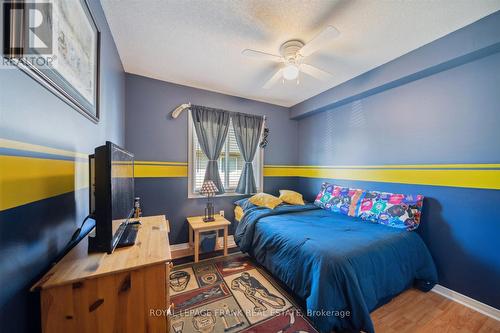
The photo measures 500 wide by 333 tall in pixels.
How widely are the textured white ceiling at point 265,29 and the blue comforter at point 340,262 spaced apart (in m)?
1.95

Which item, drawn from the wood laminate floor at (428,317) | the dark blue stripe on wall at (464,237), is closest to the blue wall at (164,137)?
the wood laminate floor at (428,317)

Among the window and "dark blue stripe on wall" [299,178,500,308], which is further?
the window

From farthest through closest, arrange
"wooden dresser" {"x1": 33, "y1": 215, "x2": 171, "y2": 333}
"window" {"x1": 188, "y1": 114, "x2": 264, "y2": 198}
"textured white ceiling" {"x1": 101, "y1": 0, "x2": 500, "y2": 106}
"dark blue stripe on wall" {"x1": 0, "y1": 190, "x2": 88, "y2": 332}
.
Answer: "window" {"x1": 188, "y1": 114, "x2": 264, "y2": 198}, "textured white ceiling" {"x1": 101, "y1": 0, "x2": 500, "y2": 106}, "wooden dresser" {"x1": 33, "y1": 215, "x2": 171, "y2": 333}, "dark blue stripe on wall" {"x1": 0, "y1": 190, "x2": 88, "y2": 332}

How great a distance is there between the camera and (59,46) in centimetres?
87

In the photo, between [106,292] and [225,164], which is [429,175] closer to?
[225,164]

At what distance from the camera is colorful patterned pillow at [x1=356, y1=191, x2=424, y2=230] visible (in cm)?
201

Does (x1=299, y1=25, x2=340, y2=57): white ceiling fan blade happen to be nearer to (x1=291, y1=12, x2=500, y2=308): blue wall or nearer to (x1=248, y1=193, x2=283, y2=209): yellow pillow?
(x1=291, y1=12, x2=500, y2=308): blue wall

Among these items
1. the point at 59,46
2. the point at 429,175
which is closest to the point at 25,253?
the point at 59,46

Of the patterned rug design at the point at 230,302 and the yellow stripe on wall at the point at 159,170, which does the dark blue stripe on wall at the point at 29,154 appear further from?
the yellow stripe on wall at the point at 159,170

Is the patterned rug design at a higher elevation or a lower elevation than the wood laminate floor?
higher

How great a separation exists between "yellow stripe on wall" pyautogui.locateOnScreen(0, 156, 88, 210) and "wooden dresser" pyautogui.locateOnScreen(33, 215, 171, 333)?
1.06ft

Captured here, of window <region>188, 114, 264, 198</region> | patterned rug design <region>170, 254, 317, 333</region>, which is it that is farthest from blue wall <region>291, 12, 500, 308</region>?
window <region>188, 114, 264, 198</region>

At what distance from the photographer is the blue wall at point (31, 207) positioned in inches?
23.3

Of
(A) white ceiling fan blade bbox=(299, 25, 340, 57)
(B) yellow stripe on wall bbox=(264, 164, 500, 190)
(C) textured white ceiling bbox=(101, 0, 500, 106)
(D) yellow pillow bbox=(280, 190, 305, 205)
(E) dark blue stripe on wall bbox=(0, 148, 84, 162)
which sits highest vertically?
(C) textured white ceiling bbox=(101, 0, 500, 106)
